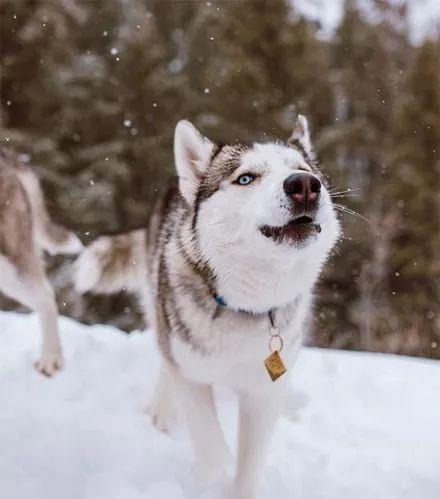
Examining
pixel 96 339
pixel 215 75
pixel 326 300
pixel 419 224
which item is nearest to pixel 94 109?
pixel 215 75

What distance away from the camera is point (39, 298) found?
2.29 metres

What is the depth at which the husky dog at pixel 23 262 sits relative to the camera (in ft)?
7.39

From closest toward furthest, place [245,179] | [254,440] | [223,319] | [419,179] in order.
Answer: [245,179] → [223,319] → [254,440] → [419,179]

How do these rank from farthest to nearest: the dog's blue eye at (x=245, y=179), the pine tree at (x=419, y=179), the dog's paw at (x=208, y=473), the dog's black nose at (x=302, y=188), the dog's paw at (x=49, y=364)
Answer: the pine tree at (x=419, y=179) → the dog's paw at (x=49, y=364) → the dog's paw at (x=208, y=473) → the dog's blue eye at (x=245, y=179) → the dog's black nose at (x=302, y=188)

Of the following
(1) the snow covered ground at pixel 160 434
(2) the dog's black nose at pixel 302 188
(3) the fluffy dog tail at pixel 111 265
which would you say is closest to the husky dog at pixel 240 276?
(2) the dog's black nose at pixel 302 188

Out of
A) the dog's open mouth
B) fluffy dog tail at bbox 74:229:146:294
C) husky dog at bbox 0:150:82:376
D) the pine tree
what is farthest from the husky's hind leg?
the pine tree

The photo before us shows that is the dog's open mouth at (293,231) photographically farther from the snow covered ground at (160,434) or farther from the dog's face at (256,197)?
the snow covered ground at (160,434)

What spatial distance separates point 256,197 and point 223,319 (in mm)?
385

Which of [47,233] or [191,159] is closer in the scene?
[191,159]

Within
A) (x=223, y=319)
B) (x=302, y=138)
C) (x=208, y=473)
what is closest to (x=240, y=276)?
(x=223, y=319)

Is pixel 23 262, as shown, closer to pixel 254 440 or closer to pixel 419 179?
pixel 254 440

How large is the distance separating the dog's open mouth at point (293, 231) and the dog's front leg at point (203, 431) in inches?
22.6

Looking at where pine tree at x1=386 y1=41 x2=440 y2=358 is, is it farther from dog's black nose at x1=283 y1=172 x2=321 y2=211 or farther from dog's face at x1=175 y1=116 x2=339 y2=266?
dog's black nose at x1=283 y1=172 x2=321 y2=211

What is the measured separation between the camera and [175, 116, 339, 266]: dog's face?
50.5 inches
